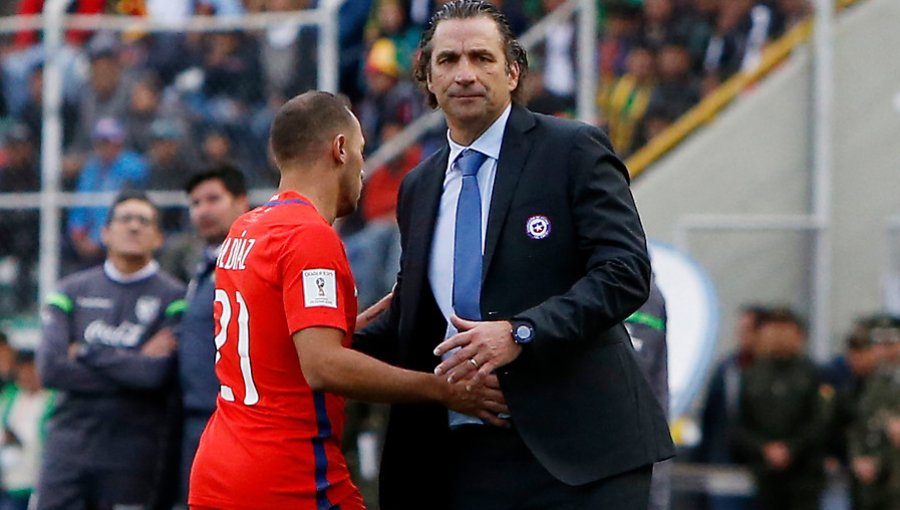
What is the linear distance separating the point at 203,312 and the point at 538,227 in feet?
9.64

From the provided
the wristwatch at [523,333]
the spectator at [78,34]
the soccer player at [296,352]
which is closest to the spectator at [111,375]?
the soccer player at [296,352]

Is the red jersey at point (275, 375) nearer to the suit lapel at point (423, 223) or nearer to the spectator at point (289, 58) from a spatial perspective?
the suit lapel at point (423, 223)

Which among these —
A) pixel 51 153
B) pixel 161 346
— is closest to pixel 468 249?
pixel 161 346

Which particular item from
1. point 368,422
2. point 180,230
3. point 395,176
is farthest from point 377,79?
point 368,422

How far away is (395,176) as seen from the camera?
1170 centimetres

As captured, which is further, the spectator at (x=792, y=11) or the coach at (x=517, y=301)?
the spectator at (x=792, y=11)

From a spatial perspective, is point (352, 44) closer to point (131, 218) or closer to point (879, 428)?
point (131, 218)

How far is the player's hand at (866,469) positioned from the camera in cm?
1038

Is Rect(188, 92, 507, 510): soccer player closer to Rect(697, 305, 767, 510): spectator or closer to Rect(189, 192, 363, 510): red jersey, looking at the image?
Rect(189, 192, 363, 510): red jersey

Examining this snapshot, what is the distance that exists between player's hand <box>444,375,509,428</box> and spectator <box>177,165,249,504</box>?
2745 millimetres

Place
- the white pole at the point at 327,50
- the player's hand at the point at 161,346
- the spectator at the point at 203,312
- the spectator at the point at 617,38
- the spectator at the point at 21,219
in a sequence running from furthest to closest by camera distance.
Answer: the spectator at the point at 617,38 < the spectator at the point at 21,219 < the white pole at the point at 327,50 < the player's hand at the point at 161,346 < the spectator at the point at 203,312

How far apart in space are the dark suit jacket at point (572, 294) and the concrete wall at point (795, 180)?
6619 millimetres

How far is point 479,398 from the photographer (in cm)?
481

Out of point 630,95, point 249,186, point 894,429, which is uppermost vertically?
point 630,95
